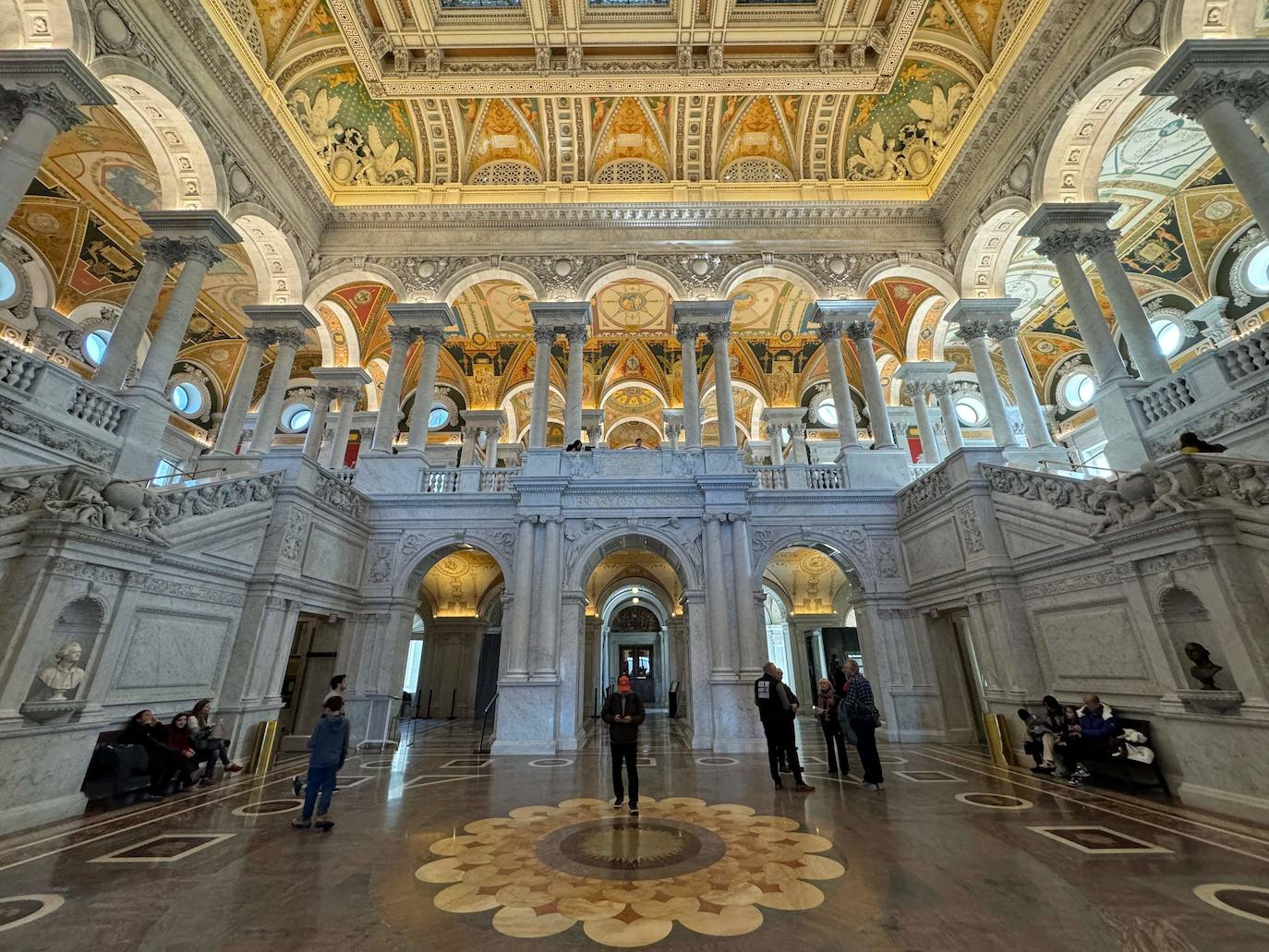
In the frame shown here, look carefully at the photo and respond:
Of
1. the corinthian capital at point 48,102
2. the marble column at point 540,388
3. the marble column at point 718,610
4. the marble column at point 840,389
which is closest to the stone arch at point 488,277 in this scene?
the marble column at point 540,388

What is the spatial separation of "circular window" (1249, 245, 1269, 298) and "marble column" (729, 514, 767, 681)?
1631 cm

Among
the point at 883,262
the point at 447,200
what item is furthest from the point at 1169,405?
the point at 447,200

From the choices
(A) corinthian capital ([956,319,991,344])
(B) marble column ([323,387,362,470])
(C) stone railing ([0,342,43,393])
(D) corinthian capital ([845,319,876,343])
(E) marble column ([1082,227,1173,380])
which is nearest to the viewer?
(C) stone railing ([0,342,43,393])

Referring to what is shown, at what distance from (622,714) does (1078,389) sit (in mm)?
21776

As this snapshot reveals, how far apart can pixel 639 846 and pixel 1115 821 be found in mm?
4454

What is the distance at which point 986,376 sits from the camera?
13367mm

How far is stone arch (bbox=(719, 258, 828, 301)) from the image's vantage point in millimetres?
14531

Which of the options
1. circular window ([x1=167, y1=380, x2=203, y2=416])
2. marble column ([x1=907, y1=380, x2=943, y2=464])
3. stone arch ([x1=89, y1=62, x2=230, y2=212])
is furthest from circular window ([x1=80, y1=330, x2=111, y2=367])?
marble column ([x1=907, y1=380, x2=943, y2=464])

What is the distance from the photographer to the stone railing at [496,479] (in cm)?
1288

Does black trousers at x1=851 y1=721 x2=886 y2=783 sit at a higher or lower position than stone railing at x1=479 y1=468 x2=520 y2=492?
lower

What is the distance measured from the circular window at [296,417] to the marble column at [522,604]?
48.4 ft

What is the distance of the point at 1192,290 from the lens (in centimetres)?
1616

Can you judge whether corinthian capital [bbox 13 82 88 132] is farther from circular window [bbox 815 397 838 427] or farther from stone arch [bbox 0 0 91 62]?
circular window [bbox 815 397 838 427]

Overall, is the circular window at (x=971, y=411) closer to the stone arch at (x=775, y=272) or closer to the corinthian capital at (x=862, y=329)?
the corinthian capital at (x=862, y=329)
